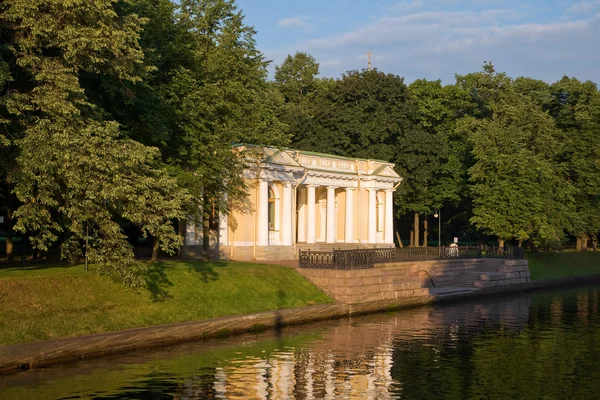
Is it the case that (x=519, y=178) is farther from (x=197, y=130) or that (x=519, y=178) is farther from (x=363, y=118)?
(x=197, y=130)

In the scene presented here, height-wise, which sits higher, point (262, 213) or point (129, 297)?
point (262, 213)

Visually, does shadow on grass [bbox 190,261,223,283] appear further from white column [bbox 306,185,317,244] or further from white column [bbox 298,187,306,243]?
white column [bbox 298,187,306,243]

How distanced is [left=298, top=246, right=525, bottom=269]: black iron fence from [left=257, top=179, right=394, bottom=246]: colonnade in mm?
6197

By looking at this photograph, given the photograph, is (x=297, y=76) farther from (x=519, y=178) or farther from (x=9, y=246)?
(x=9, y=246)

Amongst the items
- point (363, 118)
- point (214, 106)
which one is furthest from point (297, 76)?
point (214, 106)

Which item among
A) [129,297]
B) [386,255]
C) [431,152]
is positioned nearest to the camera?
[129,297]

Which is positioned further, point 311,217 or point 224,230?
point 311,217

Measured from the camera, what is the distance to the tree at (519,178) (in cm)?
5938

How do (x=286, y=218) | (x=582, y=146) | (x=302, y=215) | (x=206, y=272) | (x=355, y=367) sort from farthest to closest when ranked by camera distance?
(x=582, y=146) → (x=302, y=215) → (x=286, y=218) → (x=206, y=272) → (x=355, y=367)

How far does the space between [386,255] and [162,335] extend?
2190 centimetres

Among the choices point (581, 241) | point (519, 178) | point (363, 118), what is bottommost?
point (581, 241)

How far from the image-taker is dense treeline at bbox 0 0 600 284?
24.5 meters

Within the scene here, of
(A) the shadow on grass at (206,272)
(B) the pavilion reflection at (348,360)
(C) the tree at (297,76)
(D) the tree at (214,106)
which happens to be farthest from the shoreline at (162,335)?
(C) the tree at (297,76)

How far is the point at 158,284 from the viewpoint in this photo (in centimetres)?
2817
